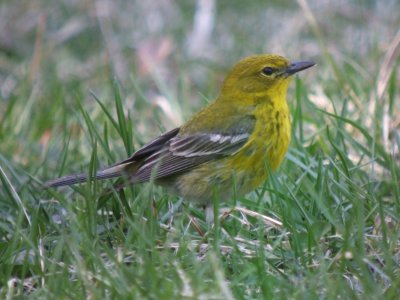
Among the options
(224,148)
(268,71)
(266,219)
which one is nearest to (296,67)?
(268,71)

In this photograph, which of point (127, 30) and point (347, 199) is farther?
point (127, 30)

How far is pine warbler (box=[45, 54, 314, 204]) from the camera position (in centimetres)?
456

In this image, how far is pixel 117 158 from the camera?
5.29 metres

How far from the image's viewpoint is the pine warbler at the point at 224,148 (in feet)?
15.0

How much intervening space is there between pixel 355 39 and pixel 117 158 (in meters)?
3.29

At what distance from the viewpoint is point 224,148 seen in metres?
4.65

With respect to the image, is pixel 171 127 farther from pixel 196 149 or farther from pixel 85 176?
pixel 85 176

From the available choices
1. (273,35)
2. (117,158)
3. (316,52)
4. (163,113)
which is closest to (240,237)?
(117,158)

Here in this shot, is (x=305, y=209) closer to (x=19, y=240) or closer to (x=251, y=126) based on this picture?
(x=251, y=126)

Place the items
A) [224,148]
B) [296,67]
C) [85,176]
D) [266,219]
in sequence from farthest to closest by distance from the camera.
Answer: [296,67]
[224,148]
[85,176]
[266,219]

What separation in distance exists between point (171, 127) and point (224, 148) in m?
1.41

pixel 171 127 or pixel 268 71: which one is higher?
pixel 268 71

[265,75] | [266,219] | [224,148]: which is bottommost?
[266,219]

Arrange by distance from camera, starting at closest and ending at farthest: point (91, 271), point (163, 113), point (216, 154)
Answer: point (91, 271) < point (216, 154) < point (163, 113)
